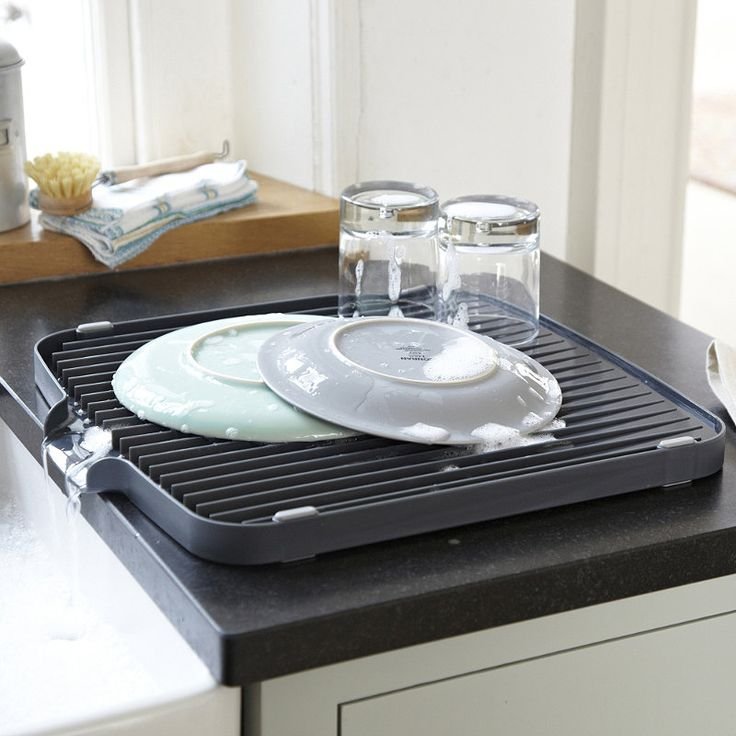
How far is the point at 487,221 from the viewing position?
117 centimetres

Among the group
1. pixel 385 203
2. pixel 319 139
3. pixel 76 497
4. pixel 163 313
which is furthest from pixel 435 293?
pixel 319 139

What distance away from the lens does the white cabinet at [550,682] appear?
30.9 inches

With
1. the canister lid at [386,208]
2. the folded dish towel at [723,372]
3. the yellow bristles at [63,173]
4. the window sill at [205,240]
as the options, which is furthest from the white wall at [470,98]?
the folded dish towel at [723,372]

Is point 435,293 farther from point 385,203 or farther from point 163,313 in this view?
point 163,313

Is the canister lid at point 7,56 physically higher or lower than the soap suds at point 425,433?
higher

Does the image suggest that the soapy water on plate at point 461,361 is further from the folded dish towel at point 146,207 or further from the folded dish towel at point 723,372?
the folded dish towel at point 146,207

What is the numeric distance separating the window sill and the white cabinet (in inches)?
32.3

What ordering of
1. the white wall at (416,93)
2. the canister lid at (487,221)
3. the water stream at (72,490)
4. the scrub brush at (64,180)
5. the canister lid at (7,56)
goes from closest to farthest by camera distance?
the water stream at (72,490)
the canister lid at (487,221)
the canister lid at (7,56)
the scrub brush at (64,180)
the white wall at (416,93)

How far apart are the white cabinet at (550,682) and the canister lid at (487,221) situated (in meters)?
0.42

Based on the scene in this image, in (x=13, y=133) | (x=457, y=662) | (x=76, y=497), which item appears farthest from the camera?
(x=13, y=133)

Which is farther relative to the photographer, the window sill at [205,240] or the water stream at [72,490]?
the window sill at [205,240]

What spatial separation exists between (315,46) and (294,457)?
3.16 feet

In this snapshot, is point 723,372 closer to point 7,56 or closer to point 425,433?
point 425,433

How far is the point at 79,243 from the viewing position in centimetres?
147
